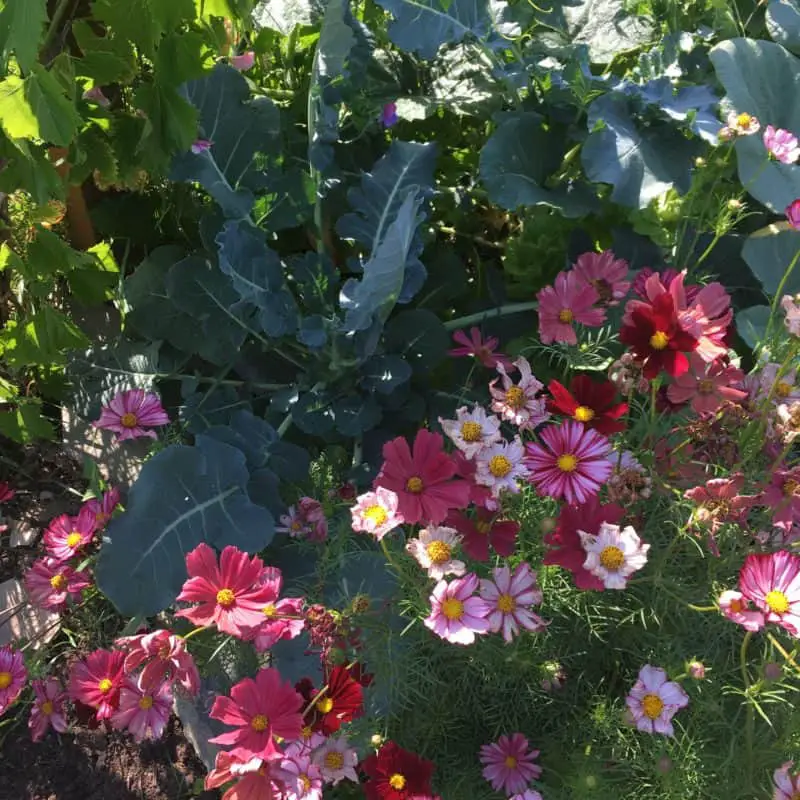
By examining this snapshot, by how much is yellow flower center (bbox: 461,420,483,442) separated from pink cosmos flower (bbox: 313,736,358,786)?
0.37 meters

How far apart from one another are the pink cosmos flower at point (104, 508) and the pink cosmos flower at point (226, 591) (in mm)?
437

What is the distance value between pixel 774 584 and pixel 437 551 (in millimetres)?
329

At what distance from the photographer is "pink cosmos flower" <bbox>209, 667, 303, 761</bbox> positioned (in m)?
0.82

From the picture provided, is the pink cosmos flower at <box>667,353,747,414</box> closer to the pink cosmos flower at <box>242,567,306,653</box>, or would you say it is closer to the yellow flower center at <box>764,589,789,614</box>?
the yellow flower center at <box>764,589,789,614</box>

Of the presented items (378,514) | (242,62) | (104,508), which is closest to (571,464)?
(378,514)

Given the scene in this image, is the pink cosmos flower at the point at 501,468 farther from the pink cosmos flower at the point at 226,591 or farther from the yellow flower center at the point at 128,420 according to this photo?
the yellow flower center at the point at 128,420

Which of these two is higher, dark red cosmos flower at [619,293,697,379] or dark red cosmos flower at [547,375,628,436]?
dark red cosmos flower at [619,293,697,379]

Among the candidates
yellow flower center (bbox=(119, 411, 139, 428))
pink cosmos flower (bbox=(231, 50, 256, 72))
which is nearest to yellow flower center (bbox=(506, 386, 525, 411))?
yellow flower center (bbox=(119, 411, 139, 428))

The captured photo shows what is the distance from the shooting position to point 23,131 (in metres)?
0.93

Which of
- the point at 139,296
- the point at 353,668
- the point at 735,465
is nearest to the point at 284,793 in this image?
the point at 353,668

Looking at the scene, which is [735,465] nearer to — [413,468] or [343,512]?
[413,468]

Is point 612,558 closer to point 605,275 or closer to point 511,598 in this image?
point 511,598

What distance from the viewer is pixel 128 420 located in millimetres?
1326

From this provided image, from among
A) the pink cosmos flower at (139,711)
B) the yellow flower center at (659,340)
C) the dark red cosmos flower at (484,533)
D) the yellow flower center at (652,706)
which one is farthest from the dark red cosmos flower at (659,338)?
the pink cosmos flower at (139,711)
